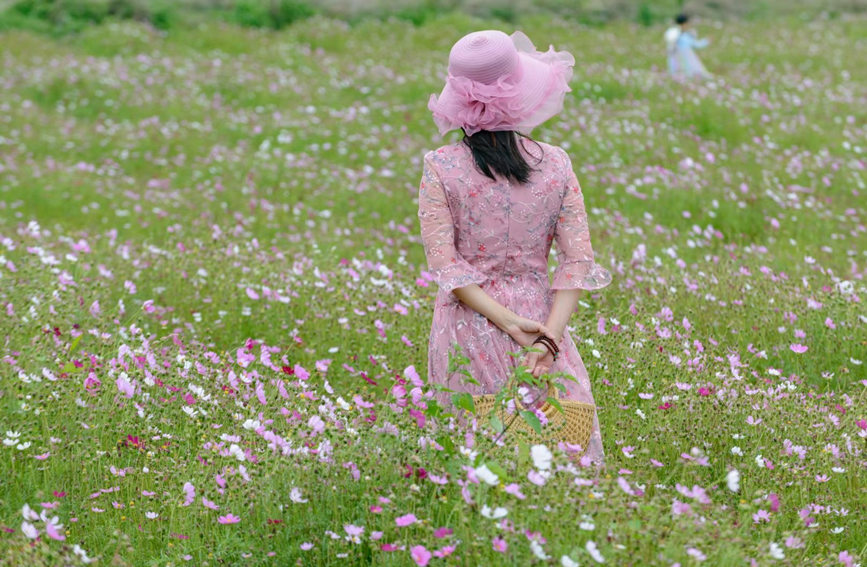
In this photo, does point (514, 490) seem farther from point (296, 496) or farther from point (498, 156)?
point (498, 156)

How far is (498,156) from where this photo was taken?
344cm

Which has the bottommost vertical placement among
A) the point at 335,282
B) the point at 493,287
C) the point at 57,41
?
the point at 57,41

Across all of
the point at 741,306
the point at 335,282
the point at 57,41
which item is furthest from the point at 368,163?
the point at 57,41

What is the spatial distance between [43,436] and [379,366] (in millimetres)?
1845

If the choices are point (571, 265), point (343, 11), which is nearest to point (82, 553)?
point (571, 265)

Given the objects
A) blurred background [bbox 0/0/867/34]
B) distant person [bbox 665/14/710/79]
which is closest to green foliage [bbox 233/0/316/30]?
blurred background [bbox 0/0/867/34]

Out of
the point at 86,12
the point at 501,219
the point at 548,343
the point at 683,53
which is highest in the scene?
the point at 501,219

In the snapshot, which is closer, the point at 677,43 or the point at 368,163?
the point at 368,163

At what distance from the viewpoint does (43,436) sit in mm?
3945

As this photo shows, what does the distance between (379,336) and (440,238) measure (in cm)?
213

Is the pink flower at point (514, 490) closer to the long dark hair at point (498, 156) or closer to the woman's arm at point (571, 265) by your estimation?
the woman's arm at point (571, 265)

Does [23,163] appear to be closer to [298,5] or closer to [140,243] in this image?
[140,243]

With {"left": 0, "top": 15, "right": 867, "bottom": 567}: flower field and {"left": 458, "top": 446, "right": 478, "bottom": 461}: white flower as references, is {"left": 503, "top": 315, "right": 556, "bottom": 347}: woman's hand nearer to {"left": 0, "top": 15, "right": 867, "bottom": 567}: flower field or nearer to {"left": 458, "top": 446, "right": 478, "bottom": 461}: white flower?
{"left": 0, "top": 15, "right": 867, "bottom": 567}: flower field

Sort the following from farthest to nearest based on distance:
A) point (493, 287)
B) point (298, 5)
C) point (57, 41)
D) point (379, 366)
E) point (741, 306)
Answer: point (298, 5)
point (57, 41)
point (741, 306)
point (379, 366)
point (493, 287)
